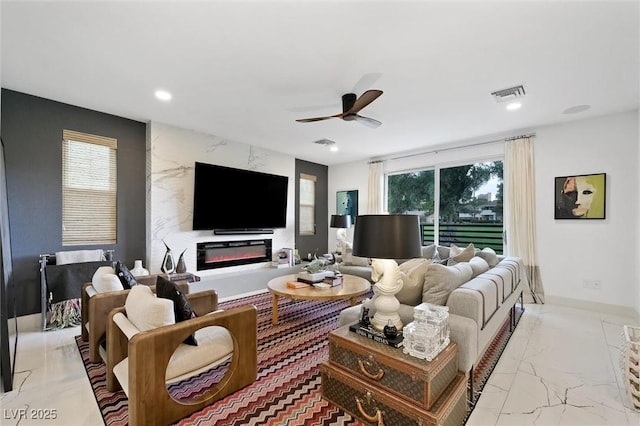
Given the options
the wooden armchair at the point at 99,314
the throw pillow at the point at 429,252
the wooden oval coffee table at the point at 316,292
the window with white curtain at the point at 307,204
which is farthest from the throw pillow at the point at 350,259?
the wooden armchair at the point at 99,314

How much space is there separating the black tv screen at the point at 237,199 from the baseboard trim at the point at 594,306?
4582 millimetres

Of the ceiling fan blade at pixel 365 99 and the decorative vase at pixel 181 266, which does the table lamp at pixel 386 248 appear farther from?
the decorative vase at pixel 181 266

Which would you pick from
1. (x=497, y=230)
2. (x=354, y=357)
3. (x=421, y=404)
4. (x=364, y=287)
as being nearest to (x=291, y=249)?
(x=364, y=287)

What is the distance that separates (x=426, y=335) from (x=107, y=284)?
8.48 ft

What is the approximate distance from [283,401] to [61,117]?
13.5 feet

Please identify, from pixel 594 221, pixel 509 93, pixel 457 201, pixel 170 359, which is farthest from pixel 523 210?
pixel 170 359

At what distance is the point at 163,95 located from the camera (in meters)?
3.18

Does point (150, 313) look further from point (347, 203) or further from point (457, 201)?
point (347, 203)

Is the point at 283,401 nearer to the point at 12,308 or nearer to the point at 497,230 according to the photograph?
the point at 12,308

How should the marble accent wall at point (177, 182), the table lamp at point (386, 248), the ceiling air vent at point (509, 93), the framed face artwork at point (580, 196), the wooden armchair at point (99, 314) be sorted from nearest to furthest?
the table lamp at point (386, 248), the wooden armchair at point (99, 314), the ceiling air vent at point (509, 93), the framed face artwork at point (580, 196), the marble accent wall at point (177, 182)

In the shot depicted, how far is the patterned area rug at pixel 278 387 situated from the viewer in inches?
70.2

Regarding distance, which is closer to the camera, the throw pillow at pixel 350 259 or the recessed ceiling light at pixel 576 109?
the recessed ceiling light at pixel 576 109

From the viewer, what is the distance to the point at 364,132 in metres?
4.52

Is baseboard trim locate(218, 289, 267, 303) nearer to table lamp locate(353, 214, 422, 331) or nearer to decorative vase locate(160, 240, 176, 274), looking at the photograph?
decorative vase locate(160, 240, 176, 274)
